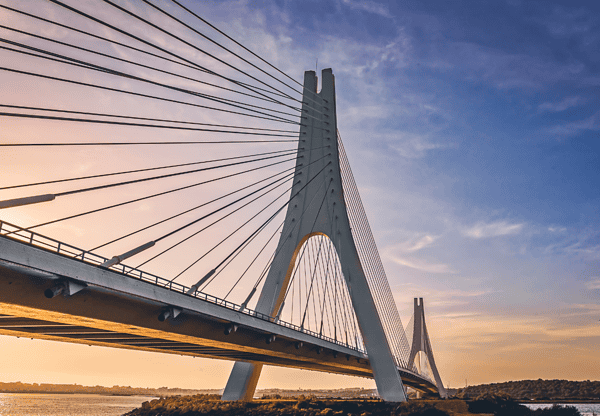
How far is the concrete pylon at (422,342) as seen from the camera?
81.9m

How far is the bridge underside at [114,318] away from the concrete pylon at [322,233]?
141 inches

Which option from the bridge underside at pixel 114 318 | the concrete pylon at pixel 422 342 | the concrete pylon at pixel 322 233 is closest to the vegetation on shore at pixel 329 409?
the concrete pylon at pixel 322 233

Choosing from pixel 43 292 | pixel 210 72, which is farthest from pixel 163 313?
pixel 210 72

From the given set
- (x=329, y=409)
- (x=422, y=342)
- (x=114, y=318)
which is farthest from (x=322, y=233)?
(x=422, y=342)

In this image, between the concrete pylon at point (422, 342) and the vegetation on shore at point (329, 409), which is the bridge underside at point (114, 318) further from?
the concrete pylon at point (422, 342)

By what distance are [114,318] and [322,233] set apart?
17.7 m

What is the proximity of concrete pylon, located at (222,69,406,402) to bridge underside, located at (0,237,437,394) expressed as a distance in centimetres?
358

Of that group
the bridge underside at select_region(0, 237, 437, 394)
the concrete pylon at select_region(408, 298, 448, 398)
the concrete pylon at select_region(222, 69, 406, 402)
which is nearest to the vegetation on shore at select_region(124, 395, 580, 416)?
the concrete pylon at select_region(222, 69, 406, 402)

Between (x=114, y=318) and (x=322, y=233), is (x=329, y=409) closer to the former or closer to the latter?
(x=322, y=233)

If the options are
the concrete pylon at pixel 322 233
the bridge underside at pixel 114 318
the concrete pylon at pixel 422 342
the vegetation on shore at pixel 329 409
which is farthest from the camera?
the concrete pylon at pixel 422 342

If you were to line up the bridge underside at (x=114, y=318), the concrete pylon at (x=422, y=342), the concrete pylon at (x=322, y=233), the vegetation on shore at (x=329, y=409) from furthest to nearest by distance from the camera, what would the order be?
the concrete pylon at (x=422, y=342) → the concrete pylon at (x=322, y=233) → the vegetation on shore at (x=329, y=409) → the bridge underside at (x=114, y=318)

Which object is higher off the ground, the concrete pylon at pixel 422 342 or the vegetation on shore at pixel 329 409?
the concrete pylon at pixel 422 342

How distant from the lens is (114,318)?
16.0m

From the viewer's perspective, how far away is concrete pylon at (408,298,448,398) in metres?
81.9
